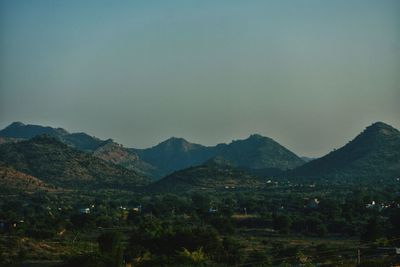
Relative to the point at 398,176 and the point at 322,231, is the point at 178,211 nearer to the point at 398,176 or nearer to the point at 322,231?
the point at 322,231

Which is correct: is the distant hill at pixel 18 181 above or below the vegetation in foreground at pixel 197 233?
above

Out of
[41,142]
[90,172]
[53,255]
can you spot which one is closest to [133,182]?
[90,172]

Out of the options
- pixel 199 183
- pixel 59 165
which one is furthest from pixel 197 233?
pixel 199 183

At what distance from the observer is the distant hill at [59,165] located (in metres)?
171

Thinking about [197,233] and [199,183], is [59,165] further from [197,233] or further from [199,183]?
[197,233]

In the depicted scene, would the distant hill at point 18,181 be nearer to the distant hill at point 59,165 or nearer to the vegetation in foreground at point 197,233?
the vegetation in foreground at point 197,233

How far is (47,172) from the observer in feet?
564

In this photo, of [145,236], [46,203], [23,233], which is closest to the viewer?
[145,236]

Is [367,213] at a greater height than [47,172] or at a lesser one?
lesser

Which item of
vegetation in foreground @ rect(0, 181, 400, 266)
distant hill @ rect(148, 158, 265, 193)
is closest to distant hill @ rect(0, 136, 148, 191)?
distant hill @ rect(148, 158, 265, 193)

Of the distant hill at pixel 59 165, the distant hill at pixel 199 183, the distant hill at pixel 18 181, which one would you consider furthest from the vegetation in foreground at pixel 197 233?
the distant hill at pixel 199 183

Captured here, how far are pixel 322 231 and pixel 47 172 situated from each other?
360 ft

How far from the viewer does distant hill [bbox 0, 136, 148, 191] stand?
17075 centimetres

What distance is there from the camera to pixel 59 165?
180 metres
